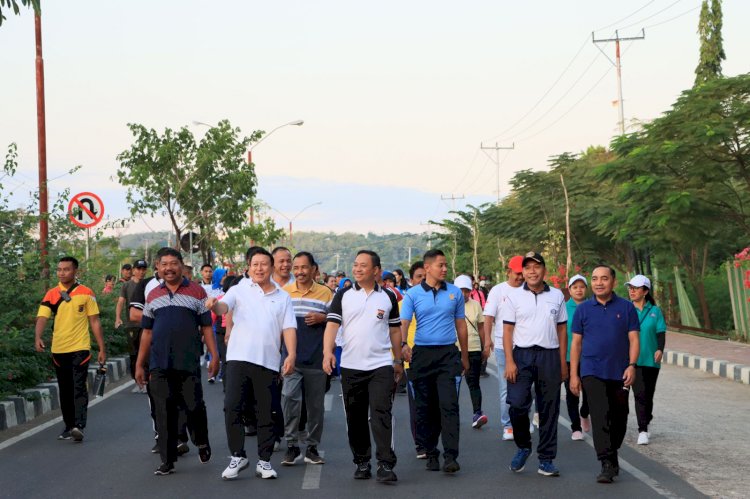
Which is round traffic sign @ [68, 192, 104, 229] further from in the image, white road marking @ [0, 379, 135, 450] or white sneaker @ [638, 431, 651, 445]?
white sneaker @ [638, 431, 651, 445]

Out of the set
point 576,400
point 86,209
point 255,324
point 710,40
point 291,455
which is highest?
point 710,40

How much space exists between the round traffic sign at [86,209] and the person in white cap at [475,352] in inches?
326

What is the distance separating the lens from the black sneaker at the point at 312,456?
9617 millimetres

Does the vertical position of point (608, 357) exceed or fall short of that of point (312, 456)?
it exceeds it

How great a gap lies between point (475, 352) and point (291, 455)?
3.16 m

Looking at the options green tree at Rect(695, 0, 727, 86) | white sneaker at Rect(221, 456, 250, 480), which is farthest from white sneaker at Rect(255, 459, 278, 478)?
green tree at Rect(695, 0, 727, 86)

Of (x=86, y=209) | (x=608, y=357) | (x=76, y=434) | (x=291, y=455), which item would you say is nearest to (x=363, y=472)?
(x=291, y=455)

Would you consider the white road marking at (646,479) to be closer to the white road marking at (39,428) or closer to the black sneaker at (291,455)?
the black sneaker at (291,455)

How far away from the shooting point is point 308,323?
959 centimetres

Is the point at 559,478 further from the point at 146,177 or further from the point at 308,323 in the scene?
the point at 146,177

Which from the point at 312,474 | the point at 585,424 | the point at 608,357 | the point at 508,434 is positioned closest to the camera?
the point at 608,357

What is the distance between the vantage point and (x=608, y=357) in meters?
8.77

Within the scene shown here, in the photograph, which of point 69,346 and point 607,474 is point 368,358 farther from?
point 69,346

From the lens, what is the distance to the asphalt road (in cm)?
823
